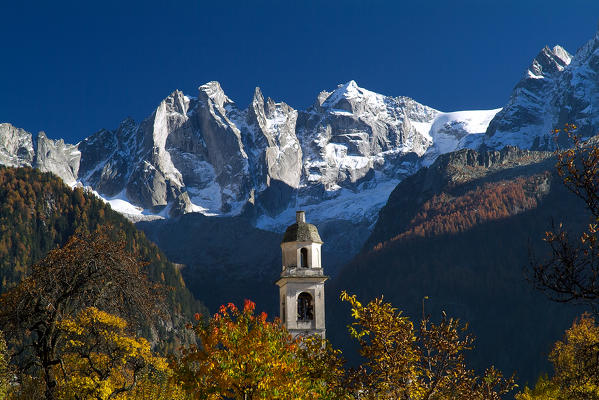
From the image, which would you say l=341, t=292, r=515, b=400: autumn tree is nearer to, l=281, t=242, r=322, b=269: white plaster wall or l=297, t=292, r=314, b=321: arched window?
l=297, t=292, r=314, b=321: arched window

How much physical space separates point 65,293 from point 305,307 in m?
22.2

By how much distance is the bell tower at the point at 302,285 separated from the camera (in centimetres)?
5291

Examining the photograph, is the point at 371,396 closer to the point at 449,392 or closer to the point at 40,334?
the point at 449,392

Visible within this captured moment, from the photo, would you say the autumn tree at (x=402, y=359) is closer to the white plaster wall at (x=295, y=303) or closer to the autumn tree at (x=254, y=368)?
the autumn tree at (x=254, y=368)

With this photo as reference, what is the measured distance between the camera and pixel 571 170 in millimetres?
21688

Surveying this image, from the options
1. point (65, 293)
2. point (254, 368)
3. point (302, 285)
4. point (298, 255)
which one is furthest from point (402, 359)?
point (298, 255)

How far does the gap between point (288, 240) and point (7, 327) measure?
23.4 metres

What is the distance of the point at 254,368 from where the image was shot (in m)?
31.1

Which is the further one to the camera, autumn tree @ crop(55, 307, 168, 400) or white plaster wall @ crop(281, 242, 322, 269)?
white plaster wall @ crop(281, 242, 322, 269)

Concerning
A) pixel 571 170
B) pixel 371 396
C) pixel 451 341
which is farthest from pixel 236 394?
pixel 571 170

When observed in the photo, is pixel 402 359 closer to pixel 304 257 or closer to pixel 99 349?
pixel 99 349

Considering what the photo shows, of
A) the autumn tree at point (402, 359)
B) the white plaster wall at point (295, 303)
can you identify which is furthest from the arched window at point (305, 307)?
the autumn tree at point (402, 359)

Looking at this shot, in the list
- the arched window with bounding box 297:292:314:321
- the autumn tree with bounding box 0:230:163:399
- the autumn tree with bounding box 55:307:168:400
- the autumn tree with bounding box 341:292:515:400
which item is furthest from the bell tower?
the autumn tree with bounding box 341:292:515:400

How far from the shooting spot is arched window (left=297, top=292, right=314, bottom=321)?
53.4m
